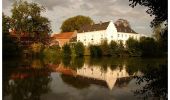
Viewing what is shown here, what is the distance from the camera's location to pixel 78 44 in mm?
49156

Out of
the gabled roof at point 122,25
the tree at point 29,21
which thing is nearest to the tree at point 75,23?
the gabled roof at point 122,25

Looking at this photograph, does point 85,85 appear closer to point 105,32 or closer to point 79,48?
point 79,48

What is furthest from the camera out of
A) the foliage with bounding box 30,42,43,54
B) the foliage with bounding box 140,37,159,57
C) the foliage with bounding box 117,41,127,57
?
the foliage with bounding box 117,41,127,57

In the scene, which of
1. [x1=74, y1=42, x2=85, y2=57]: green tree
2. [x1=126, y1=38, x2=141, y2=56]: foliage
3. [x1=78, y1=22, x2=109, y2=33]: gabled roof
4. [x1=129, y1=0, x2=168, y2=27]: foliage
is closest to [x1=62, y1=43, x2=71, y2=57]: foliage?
[x1=74, y1=42, x2=85, y2=57]: green tree

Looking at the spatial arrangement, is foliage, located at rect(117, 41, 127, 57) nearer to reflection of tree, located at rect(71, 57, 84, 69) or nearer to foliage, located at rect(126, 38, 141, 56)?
foliage, located at rect(126, 38, 141, 56)

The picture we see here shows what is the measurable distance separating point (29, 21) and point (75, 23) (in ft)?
93.6

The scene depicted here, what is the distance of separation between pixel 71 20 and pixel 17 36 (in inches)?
1110

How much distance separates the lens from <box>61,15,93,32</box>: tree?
75.4 metres

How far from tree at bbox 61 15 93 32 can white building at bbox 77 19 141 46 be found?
7.53 ft

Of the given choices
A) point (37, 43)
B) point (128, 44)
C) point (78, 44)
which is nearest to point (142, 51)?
point (128, 44)

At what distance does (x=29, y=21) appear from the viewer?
50.1 meters

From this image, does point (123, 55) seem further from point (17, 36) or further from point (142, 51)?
point (17, 36)

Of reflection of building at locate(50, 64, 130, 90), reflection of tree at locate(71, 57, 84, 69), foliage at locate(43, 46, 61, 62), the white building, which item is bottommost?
reflection of building at locate(50, 64, 130, 90)

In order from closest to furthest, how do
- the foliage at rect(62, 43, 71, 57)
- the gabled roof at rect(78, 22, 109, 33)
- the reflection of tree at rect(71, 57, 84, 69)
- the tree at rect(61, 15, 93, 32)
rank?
1. the reflection of tree at rect(71, 57, 84, 69)
2. the foliage at rect(62, 43, 71, 57)
3. the gabled roof at rect(78, 22, 109, 33)
4. the tree at rect(61, 15, 93, 32)
